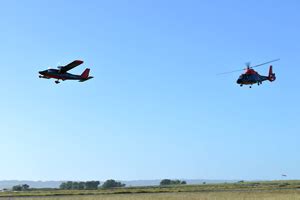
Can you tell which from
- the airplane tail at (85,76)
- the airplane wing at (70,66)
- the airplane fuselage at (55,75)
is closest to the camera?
the airplane fuselage at (55,75)

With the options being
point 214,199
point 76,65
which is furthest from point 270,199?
point 76,65

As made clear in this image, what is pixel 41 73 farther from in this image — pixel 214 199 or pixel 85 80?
pixel 214 199

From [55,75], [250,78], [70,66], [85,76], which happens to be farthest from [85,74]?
[250,78]

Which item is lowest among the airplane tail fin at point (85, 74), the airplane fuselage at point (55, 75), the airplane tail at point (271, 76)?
the airplane fuselage at point (55, 75)

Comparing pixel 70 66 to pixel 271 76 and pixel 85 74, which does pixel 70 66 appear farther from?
pixel 271 76

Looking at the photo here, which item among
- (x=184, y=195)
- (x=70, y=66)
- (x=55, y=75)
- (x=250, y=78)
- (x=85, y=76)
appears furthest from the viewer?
(x=250, y=78)

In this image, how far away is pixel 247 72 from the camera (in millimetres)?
85562

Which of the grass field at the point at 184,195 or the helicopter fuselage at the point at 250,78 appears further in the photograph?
the helicopter fuselage at the point at 250,78

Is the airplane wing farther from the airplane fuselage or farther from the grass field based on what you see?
the grass field

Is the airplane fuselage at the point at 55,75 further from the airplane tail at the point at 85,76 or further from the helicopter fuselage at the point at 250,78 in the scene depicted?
the helicopter fuselage at the point at 250,78

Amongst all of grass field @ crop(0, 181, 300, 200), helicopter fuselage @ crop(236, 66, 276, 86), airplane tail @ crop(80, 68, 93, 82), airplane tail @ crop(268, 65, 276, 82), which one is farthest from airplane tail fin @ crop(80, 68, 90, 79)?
airplane tail @ crop(268, 65, 276, 82)

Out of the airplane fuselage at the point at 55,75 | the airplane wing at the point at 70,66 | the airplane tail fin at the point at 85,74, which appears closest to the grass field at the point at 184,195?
the airplane fuselage at the point at 55,75

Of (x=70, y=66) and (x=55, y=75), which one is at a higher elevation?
(x=70, y=66)

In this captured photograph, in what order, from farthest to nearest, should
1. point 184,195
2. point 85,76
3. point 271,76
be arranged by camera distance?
point 271,76 → point 85,76 → point 184,195
